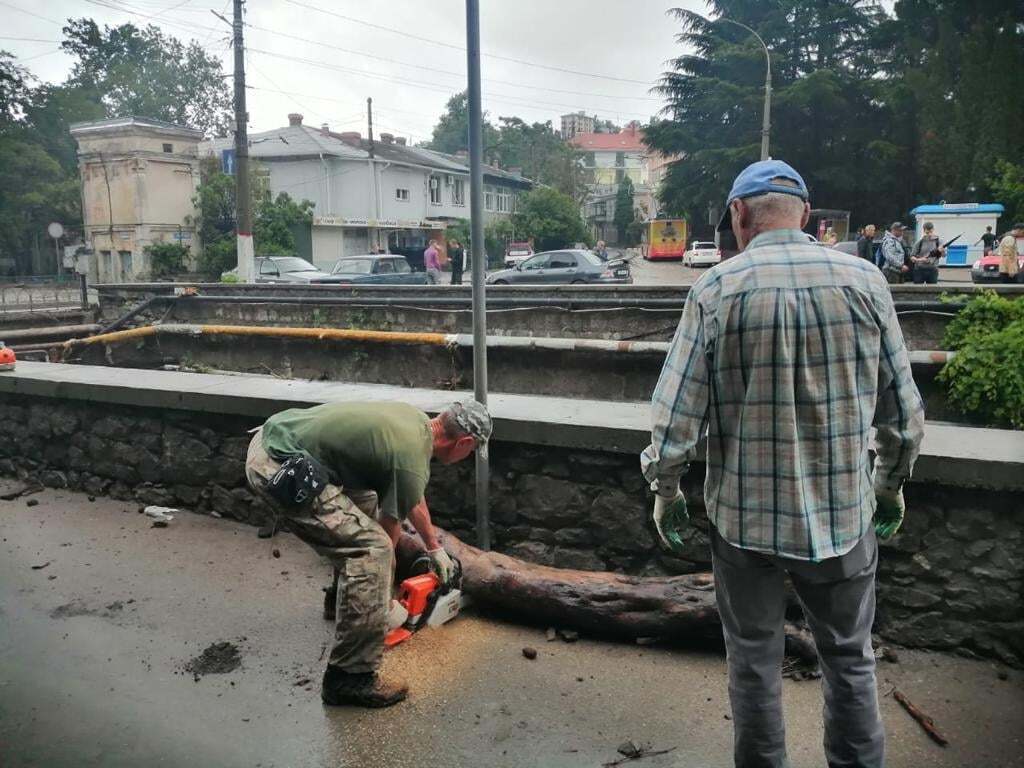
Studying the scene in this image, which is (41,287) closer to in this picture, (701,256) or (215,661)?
(701,256)

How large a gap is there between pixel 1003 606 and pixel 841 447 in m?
1.72

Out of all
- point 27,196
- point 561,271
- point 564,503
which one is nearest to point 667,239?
point 561,271

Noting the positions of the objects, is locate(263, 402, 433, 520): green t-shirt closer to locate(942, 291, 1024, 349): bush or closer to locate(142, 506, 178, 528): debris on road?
locate(142, 506, 178, 528): debris on road

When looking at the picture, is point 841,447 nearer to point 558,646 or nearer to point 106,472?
point 558,646

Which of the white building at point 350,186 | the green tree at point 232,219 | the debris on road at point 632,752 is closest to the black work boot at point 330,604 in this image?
the debris on road at point 632,752

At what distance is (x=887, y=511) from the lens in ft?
8.04

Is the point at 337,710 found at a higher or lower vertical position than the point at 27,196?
lower

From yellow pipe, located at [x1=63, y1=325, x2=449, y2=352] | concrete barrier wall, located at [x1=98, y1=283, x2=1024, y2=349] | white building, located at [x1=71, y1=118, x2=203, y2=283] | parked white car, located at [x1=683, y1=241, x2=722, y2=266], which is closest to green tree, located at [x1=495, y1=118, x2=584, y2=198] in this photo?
parked white car, located at [x1=683, y1=241, x2=722, y2=266]

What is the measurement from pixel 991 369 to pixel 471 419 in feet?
14.4

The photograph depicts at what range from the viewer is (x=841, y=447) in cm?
220

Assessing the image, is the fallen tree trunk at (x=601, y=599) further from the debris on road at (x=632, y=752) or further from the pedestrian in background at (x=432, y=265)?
the pedestrian in background at (x=432, y=265)

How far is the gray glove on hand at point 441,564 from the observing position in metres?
3.60

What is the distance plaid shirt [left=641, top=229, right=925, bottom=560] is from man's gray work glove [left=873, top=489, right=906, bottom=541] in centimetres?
16

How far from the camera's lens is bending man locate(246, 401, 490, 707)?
3.09 meters
